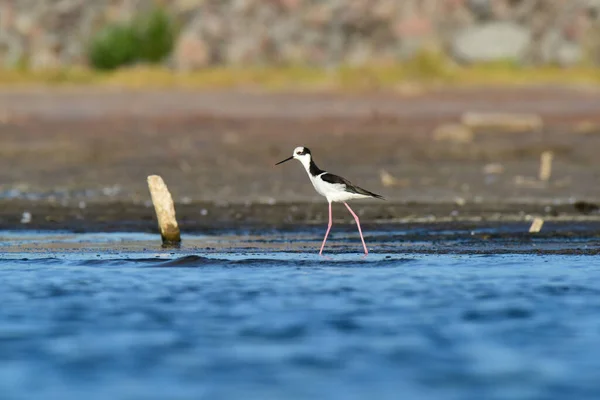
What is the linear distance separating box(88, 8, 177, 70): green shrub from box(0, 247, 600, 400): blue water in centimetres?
3778

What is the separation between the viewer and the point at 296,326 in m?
9.46

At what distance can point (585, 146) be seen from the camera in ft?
79.9

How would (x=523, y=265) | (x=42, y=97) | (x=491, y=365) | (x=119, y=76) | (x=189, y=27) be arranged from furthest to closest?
1. (x=189, y=27)
2. (x=119, y=76)
3. (x=42, y=97)
4. (x=523, y=265)
5. (x=491, y=365)

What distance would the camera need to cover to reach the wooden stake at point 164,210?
42.9 feet

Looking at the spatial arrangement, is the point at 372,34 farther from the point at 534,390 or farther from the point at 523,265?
the point at 534,390

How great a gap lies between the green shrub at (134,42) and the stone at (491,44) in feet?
32.5

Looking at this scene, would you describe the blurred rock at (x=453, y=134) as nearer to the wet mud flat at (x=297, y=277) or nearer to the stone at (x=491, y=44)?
the wet mud flat at (x=297, y=277)

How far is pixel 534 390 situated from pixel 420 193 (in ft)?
34.6

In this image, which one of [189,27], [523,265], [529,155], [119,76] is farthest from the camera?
[189,27]

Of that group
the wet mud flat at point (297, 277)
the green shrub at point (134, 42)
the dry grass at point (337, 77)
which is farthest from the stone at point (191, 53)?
the wet mud flat at point (297, 277)

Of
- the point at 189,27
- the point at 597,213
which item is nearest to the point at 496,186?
the point at 597,213

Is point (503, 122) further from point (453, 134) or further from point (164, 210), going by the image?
point (164, 210)

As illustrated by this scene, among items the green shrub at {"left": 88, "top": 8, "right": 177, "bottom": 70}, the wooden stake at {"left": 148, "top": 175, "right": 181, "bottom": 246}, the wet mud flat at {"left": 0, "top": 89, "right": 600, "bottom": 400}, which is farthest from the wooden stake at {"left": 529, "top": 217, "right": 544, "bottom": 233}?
the green shrub at {"left": 88, "top": 8, "right": 177, "bottom": 70}

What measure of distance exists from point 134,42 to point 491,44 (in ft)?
39.5
